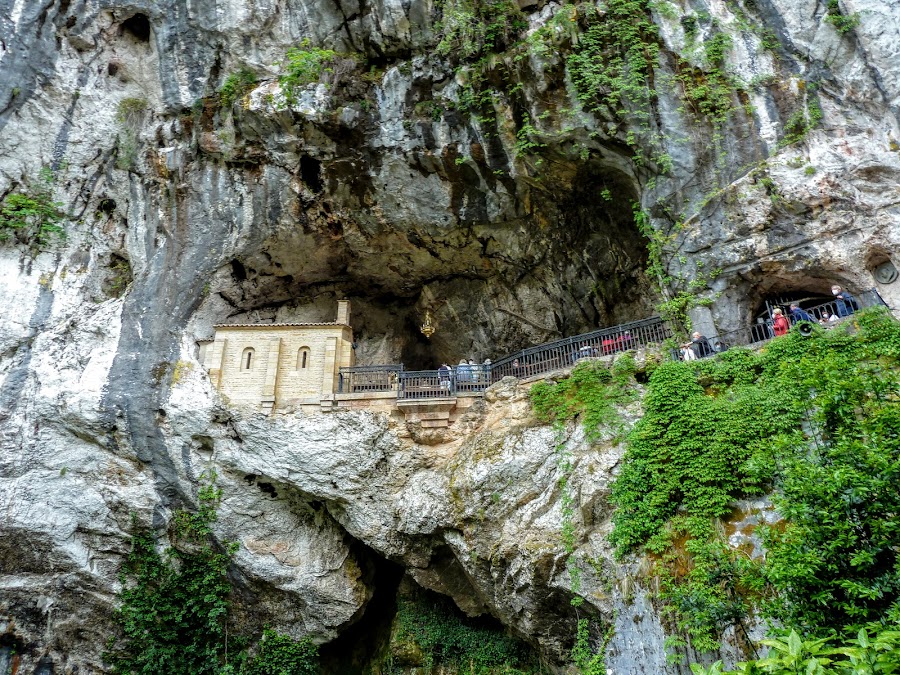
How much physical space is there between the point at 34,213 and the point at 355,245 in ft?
26.5

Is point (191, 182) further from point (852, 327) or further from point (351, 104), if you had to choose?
point (852, 327)

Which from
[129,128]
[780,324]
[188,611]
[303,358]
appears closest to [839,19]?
[780,324]

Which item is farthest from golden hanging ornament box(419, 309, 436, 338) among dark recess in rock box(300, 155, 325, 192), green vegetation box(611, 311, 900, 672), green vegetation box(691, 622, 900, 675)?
green vegetation box(691, 622, 900, 675)

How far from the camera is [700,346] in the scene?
1224 cm

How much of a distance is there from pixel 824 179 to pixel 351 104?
35.0ft

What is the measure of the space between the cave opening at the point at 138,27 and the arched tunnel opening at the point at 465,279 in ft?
22.2

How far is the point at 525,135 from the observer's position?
14.3 meters

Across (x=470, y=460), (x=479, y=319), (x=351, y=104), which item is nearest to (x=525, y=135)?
(x=351, y=104)

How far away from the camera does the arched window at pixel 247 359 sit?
48.4 feet

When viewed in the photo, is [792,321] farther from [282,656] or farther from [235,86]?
[235,86]

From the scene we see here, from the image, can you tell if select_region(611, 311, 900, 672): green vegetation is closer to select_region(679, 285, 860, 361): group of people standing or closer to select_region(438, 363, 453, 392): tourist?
select_region(679, 285, 860, 361): group of people standing

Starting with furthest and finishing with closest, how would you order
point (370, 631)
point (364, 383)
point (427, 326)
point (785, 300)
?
point (427, 326) < point (370, 631) < point (364, 383) < point (785, 300)

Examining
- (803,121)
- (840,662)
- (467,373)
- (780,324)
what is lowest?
(840,662)

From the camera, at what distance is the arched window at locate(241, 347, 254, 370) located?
1477 cm
